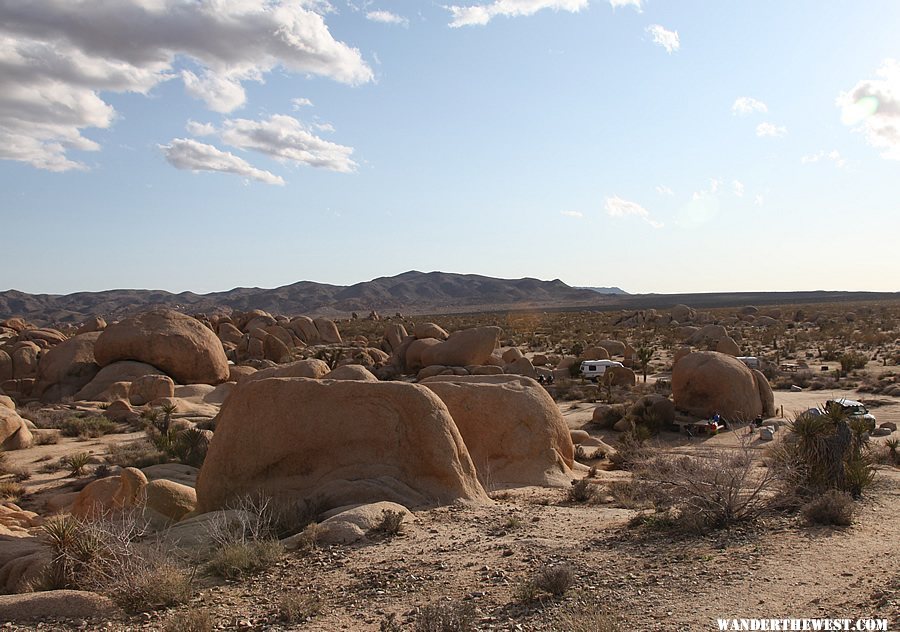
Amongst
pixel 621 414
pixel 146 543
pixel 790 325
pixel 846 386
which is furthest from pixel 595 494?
pixel 790 325

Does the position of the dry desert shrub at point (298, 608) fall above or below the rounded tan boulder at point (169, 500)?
above

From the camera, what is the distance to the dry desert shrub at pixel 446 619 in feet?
17.6

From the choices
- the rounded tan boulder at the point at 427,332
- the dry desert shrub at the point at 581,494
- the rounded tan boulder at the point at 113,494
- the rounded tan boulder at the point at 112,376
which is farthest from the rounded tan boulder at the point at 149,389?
the dry desert shrub at the point at 581,494

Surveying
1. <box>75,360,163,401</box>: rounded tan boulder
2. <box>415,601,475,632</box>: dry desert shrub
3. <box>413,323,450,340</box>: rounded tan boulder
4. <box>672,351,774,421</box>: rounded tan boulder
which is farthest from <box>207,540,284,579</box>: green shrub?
<box>413,323,450,340</box>: rounded tan boulder

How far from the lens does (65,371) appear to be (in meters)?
25.8

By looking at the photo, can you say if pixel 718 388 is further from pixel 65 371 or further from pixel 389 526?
pixel 65 371

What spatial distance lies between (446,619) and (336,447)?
14.3ft

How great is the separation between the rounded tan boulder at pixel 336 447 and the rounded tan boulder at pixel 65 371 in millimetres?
18632

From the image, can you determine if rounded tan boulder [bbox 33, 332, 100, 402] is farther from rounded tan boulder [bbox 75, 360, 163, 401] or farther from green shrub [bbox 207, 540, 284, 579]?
green shrub [bbox 207, 540, 284, 579]

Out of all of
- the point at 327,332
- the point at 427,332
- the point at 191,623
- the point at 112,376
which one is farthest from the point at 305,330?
the point at 191,623

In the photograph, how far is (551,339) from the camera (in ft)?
155

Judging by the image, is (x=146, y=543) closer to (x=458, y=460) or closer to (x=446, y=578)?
(x=446, y=578)

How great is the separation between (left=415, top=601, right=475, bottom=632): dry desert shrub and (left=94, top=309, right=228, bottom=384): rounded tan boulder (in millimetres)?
21985

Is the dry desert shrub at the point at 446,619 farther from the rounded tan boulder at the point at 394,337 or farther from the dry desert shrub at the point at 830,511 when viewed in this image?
the rounded tan boulder at the point at 394,337
